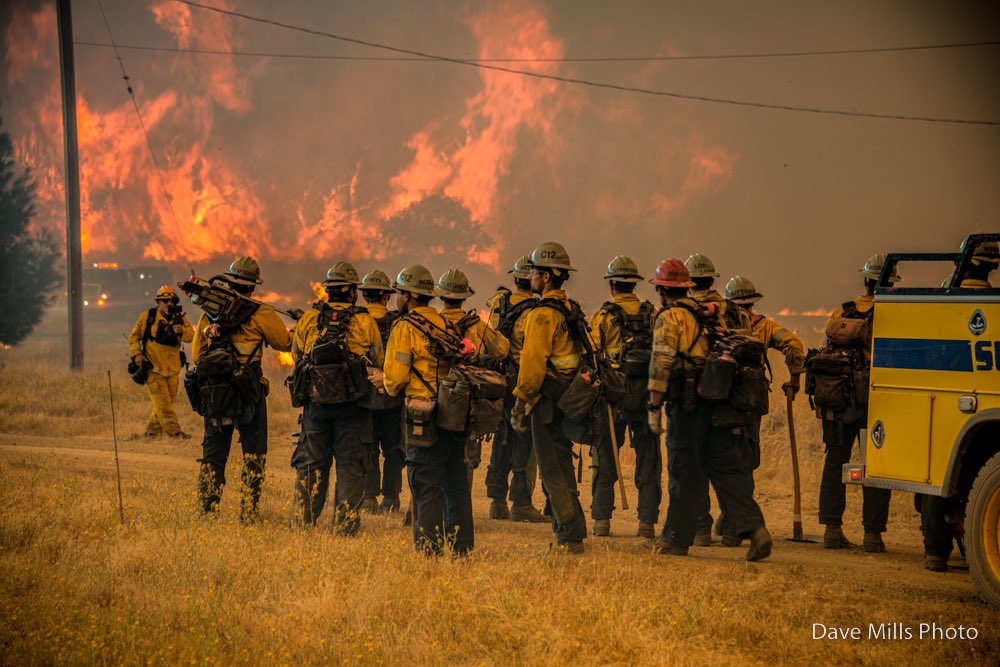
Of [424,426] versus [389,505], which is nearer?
[424,426]

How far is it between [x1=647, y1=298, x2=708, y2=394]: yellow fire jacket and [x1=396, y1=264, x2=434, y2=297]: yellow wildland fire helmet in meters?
1.94

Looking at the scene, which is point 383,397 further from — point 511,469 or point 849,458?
point 849,458

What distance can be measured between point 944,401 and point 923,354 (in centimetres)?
33

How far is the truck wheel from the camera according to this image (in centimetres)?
621

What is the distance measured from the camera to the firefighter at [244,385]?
9094mm

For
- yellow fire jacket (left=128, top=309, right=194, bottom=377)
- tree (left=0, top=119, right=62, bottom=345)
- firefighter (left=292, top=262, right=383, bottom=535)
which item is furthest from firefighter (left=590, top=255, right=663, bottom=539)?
tree (left=0, top=119, right=62, bottom=345)

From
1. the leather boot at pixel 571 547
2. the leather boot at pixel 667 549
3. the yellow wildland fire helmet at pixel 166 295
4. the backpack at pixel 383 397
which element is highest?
the yellow wildland fire helmet at pixel 166 295

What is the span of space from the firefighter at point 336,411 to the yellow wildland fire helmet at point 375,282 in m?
0.44

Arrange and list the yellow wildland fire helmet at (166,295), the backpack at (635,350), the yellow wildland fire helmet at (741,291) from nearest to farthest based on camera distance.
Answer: the backpack at (635,350) < the yellow wildland fire helmet at (741,291) < the yellow wildland fire helmet at (166,295)

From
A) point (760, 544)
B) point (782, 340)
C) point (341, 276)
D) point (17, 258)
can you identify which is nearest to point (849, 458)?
point (782, 340)

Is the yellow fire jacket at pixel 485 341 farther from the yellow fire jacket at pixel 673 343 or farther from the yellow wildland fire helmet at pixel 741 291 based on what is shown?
the yellow wildland fire helmet at pixel 741 291

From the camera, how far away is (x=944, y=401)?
643 centimetres

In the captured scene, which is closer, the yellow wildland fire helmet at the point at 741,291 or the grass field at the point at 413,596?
the grass field at the point at 413,596

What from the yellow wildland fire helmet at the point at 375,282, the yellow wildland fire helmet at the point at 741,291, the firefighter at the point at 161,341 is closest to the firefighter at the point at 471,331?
the yellow wildland fire helmet at the point at 375,282
